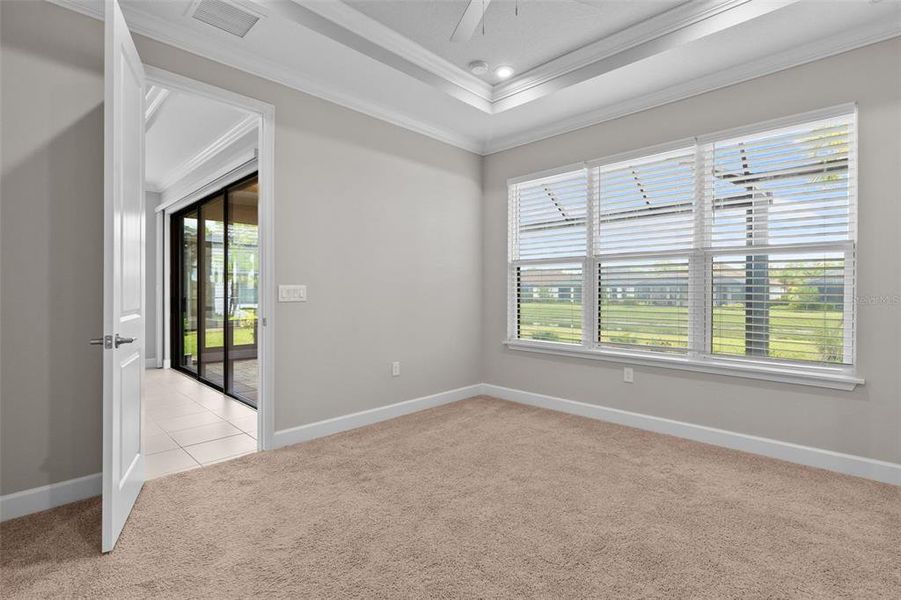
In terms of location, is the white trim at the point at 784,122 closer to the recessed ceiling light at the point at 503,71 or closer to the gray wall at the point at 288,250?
the recessed ceiling light at the point at 503,71

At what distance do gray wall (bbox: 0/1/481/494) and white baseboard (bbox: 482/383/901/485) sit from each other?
1107 mm

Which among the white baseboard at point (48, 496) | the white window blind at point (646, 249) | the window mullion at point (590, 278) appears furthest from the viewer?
the window mullion at point (590, 278)

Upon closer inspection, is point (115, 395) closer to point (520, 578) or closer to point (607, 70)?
point (520, 578)

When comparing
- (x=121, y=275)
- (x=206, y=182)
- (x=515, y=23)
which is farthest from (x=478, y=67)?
(x=206, y=182)

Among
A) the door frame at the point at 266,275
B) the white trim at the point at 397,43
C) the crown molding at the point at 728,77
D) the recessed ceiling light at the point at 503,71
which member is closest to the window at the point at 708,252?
the crown molding at the point at 728,77

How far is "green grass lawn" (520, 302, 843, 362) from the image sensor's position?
2.79m

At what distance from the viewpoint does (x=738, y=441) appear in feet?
10.1

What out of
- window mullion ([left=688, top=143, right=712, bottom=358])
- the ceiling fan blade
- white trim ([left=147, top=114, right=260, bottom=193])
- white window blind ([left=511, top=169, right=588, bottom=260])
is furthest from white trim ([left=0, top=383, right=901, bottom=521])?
the ceiling fan blade

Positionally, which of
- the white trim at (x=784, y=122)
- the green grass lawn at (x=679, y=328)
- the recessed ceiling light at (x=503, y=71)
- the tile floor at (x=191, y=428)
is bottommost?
the tile floor at (x=191, y=428)

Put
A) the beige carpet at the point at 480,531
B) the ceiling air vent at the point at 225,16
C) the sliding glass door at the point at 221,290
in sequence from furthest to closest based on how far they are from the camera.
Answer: the sliding glass door at the point at 221,290 < the ceiling air vent at the point at 225,16 < the beige carpet at the point at 480,531

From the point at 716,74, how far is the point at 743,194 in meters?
0.87

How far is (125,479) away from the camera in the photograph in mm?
2033

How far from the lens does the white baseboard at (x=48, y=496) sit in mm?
2107

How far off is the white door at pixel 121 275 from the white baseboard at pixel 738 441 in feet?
10.4
